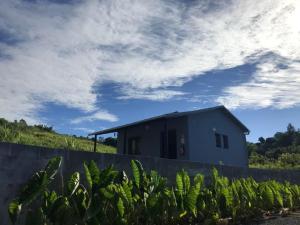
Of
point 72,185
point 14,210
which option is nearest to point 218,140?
point 72,185

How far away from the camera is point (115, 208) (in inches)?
218

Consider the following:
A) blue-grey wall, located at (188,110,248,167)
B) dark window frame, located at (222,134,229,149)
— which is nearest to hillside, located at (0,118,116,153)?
blue-grey wall, located at (188,110,248,167)

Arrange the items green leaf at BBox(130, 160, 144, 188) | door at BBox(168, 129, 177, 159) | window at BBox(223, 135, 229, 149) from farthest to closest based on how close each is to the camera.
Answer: window at BBox(223, 135, 229, 149) → door at BBox(168, 129, 177, 159) → green leaf at BBox(130, 160, 144, 188)

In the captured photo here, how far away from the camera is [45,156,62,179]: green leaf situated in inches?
206

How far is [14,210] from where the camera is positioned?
460 centimetres

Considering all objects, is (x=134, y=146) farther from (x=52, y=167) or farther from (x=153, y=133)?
(x=52, y=167)

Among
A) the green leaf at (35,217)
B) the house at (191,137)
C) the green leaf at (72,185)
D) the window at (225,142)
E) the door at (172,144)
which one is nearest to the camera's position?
the green leaf at (35,217)

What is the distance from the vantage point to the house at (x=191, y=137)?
19688 mm

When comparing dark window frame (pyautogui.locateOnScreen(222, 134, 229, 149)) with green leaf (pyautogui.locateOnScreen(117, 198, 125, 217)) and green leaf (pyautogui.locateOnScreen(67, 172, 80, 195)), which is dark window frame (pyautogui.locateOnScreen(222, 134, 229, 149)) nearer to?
green leaf (pyautogui.locateOnScreen(117, 198, 125, 217))

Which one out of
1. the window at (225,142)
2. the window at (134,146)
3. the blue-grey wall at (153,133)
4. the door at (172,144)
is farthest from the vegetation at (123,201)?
the window at (134,146)

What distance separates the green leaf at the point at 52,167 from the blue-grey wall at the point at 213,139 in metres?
14.6

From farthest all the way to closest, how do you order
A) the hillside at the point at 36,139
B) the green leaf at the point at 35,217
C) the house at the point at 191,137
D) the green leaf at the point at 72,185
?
1. the house at the point at 191,137
2. the hillside at the point at 36,139
3. the green leaf at the point at 72,185
4. the green leaf at the point at 35,217

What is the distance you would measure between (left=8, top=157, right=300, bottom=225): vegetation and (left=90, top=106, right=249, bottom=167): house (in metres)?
10.3

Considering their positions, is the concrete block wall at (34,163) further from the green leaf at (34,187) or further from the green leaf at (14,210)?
the green leaf at (14,210)
